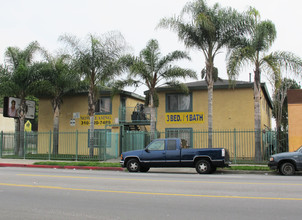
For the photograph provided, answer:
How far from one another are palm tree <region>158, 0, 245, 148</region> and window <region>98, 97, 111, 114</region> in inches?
336

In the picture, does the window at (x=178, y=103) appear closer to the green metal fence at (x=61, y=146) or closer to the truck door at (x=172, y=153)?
the green metal fence at (x=61, y=146)

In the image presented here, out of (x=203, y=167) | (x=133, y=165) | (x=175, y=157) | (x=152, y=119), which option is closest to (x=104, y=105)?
(x=152, y=119)

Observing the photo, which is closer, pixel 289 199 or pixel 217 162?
pixel 289 199

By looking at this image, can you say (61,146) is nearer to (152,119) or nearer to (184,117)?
(152,119)

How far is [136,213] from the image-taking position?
6434 mm

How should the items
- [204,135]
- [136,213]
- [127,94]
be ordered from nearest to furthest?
[136,213], [204,135], [127,94]

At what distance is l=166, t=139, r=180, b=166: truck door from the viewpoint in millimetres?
15133

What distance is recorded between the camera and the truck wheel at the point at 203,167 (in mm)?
14680

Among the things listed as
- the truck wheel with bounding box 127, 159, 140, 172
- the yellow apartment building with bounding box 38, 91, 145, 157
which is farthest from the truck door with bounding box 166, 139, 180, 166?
the yellow apartment building with bounding box 38, 91, 145, 157

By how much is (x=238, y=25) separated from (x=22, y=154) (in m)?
17.0

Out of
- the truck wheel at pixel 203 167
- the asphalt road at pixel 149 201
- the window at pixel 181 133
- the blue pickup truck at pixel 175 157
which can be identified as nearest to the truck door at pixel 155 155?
the blue pickup truck at pixel 175 157

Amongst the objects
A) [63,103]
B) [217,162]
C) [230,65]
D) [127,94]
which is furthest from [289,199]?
[63,103]

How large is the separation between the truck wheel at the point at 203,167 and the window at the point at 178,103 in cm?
971

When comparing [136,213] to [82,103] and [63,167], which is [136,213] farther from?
[82,103]
